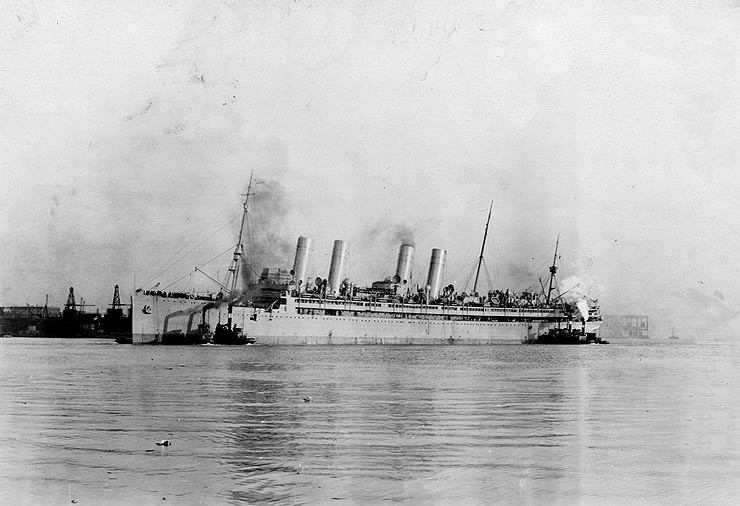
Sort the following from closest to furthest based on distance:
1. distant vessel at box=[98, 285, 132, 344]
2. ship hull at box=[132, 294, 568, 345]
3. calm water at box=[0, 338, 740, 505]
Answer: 1. calm water at box=[0, 338, 740, 505]
2. ship hull at box=[132, 294, 568, 345]
3. distant vessel at box=[98, 285, 132, 344]

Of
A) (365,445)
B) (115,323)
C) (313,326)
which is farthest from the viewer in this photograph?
(115,323)

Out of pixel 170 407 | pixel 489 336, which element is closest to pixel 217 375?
pixel 170 407

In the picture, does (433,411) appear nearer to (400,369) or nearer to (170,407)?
(170,407)

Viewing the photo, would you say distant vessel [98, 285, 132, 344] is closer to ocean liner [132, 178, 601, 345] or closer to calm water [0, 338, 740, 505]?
ocean liner [132, 178, 601, 345]

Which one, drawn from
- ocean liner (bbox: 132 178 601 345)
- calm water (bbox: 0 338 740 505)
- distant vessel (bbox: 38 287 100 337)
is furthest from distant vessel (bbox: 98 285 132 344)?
calm water (bbox: 0 338 740 505)

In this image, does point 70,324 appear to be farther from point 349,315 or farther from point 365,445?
point 365,445

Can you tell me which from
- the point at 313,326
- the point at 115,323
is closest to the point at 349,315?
the point at 313,326
